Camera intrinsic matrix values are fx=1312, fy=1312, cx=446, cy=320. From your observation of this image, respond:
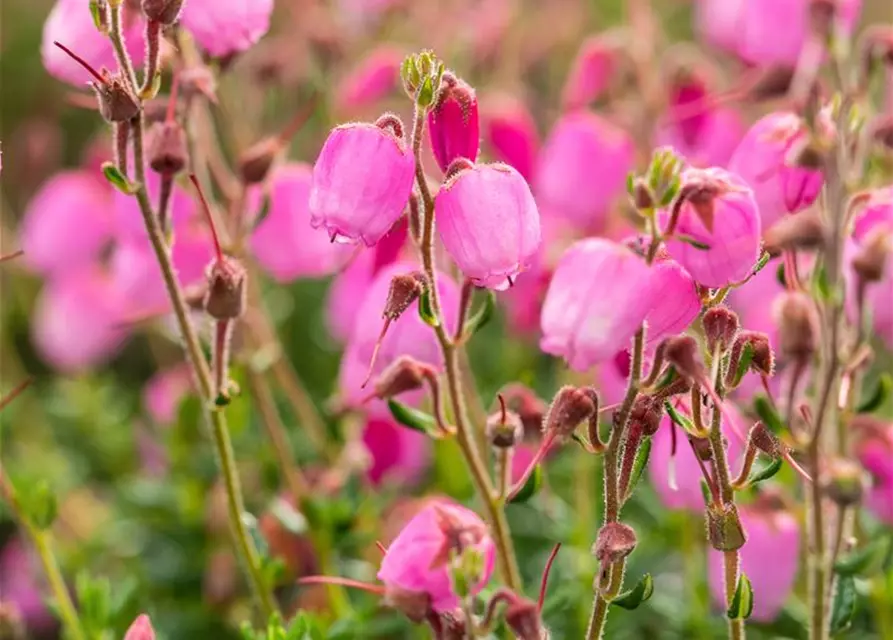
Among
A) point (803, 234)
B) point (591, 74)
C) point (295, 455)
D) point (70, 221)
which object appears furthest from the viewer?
point (295, 455)

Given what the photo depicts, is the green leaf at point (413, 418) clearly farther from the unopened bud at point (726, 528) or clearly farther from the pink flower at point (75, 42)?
the pink flower at point (75, 42)

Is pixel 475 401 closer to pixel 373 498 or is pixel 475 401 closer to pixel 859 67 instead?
pixel 373 498

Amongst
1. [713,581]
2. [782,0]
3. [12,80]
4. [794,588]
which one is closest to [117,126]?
[713,581]

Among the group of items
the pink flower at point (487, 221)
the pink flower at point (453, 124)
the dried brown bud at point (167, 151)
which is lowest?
the pink flower at point (487, 221)

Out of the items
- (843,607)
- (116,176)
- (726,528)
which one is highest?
(116,176)

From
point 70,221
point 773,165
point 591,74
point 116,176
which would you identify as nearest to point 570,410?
point 773,165

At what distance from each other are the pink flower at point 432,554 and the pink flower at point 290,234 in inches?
35.3

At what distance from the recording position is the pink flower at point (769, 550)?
5.60 feet

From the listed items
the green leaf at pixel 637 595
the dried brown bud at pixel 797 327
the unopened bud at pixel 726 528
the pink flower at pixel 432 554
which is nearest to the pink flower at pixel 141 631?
the pink flower at pixel 432 554

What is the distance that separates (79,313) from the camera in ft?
9.09

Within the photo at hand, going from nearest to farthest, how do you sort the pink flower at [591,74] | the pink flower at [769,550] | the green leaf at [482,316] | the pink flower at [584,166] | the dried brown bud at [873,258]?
the dried brown bud at [873,258], the green leaf at [482,316], the pink flower at [769,550], the pink flower at [584,166], the pink flower at [591,74]

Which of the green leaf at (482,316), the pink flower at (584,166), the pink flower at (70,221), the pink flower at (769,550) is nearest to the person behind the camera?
the green leaf at (482,316)

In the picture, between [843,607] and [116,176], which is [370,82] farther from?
[843,607]

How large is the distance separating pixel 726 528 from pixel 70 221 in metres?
1.66
